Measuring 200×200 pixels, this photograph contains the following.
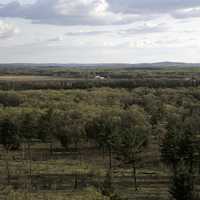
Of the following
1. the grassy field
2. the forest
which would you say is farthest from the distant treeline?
the grassy field

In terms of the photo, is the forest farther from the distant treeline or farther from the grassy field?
the distant treeline

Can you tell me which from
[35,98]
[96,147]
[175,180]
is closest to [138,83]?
[35,98]

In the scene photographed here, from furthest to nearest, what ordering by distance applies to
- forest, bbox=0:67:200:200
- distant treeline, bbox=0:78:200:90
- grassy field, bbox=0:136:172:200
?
distant treeline, bbox=0:78:200:90 → grassy field, bbox=0:136:172:200 → forest, bbox=0:67:200:200

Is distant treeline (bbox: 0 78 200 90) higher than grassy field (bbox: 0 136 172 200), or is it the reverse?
distant treeline (bbox: 0 78 200 90)

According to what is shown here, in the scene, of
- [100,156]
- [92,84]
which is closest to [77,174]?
[100,156]

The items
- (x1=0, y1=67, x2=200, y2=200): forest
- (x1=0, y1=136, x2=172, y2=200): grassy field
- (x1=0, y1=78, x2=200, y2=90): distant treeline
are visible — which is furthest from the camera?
(x1=0, y1=78, x2=200, y2=90): distant treeline

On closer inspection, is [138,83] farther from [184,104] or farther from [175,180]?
[175,180]

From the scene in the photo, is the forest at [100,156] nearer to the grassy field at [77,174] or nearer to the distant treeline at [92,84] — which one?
the grassy field at [77,174]

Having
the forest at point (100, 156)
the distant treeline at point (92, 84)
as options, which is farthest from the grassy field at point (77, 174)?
the distant treeline at point (92, 84)

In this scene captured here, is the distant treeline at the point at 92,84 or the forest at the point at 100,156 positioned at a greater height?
the distant treeline at the point at 92,84

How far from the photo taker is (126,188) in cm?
3384

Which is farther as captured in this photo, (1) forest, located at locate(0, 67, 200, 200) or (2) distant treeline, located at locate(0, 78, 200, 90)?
(2) distant treeline, located at locate(0, 78, 200, 90)

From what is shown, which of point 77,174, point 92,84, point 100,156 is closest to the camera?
point 77,174

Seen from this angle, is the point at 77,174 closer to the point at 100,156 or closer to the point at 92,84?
the point at 100,156
